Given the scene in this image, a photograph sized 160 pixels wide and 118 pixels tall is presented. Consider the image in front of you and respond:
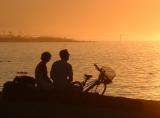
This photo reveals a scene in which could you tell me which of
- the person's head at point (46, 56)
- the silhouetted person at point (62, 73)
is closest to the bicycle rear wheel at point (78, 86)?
the silhouetted person at point (62, 73)

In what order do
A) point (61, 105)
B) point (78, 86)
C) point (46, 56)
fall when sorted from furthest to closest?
point (78, 86) < point (46, 56) < point (61, 105)

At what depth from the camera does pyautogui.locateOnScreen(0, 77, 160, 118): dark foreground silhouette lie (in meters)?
14.1

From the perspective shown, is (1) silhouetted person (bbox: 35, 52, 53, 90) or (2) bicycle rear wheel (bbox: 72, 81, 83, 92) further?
(1) silhouetted person (bbox: 35, 52, 53, 90)

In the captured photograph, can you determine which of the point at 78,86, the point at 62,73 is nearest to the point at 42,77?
the point at 62,73

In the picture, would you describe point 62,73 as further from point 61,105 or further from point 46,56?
point 61,105

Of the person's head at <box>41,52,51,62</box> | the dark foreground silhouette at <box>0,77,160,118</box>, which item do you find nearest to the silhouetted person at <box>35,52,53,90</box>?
the person's head at <box>41,52,51,62</box>

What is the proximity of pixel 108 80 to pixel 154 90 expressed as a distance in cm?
3220

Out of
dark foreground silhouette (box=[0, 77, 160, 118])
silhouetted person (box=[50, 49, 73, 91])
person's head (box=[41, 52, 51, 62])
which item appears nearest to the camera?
dark foreground silhouette (box=[0, 77, 160, 118])

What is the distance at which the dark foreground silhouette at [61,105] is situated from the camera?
46.1 feet

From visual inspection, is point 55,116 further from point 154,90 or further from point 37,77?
point 154,90

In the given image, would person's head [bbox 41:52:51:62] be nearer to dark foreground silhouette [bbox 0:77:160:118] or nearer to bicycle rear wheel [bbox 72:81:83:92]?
dark foreground silhouette [bbox 0:77:160:118]

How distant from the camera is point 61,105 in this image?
14250mm

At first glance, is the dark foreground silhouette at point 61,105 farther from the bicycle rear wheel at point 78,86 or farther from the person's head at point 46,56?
the person's head at point 46,56

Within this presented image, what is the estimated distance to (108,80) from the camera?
48.9 feet
